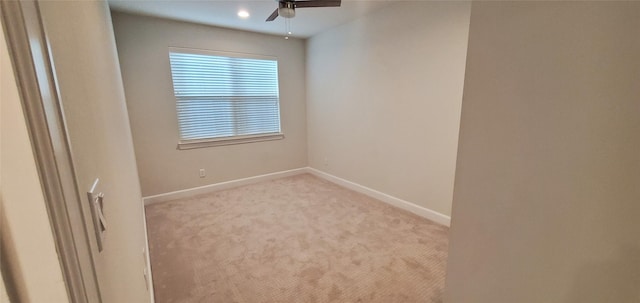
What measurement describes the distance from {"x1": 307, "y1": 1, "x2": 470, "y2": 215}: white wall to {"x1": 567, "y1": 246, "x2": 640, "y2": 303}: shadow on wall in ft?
6.40

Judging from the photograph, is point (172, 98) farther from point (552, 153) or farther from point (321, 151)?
point (552, 153)

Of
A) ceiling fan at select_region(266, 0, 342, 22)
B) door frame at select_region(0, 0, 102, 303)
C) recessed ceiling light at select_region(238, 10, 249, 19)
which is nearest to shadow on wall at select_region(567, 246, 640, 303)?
door frame at select_region(0, 0, 102, 303)

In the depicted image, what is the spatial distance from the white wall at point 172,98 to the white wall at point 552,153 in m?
3.51

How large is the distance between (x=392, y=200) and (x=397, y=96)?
4.21 ft

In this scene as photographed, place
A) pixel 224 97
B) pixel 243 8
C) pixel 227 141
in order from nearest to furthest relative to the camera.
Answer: pixel 243 8 < pixel 224 97 < pixel 227 141

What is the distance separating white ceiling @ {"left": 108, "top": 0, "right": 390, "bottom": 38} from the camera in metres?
2.66

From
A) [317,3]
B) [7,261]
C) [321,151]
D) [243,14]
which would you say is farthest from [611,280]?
[321,151]

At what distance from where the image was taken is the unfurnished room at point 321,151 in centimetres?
37

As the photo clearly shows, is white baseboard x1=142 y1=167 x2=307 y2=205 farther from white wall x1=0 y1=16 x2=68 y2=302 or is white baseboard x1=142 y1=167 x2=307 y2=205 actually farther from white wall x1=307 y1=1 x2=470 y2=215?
white wall x1=0 y1=16 x2=68 y2=302

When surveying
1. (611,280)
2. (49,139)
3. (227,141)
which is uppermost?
(49,139)

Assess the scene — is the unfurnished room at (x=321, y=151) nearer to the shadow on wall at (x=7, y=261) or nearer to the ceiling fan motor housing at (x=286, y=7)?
the shadow on wall at (x=7, y=261)

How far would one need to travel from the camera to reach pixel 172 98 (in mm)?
3369

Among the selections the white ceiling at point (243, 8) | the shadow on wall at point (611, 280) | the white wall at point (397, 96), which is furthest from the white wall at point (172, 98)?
the shadow on wall at point (611, 280)

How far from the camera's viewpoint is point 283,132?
439 centimetres
